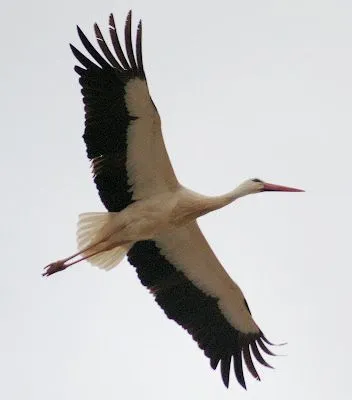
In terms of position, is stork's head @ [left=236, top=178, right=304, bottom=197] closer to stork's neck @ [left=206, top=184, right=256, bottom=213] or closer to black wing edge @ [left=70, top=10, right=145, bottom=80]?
stork's neck @ [left=206, top=184, right=256, bottom=213]

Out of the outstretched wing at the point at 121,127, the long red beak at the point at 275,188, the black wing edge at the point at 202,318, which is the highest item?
the outstretched wing at the point at 121,127

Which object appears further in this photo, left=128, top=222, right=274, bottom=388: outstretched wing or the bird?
left=128, top=222, right=274, bottom=388: outstretched wing

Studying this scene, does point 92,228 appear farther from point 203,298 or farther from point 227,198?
point 203,298

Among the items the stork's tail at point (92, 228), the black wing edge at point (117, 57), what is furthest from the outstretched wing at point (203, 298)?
the black wing edge at point (117, 57)

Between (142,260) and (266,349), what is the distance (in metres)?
1.55

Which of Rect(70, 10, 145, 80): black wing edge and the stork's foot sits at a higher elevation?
Rect(70, 10, 145, 80): black wing edge

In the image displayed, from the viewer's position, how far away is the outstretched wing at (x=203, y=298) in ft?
42.2

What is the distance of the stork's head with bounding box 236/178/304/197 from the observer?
40.9ft

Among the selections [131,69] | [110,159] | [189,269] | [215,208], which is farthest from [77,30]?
[189,269]

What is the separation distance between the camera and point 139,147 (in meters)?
12.1

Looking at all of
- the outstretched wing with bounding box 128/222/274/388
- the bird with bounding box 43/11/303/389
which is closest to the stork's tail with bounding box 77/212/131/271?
the bird with bounding box 43/11/303/389

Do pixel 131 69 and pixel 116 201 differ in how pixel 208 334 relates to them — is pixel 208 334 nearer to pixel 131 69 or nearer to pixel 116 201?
pixel 116 201

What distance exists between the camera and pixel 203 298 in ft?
43.2

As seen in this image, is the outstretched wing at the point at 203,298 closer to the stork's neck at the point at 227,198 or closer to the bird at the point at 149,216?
the bird at the point at 149,216
